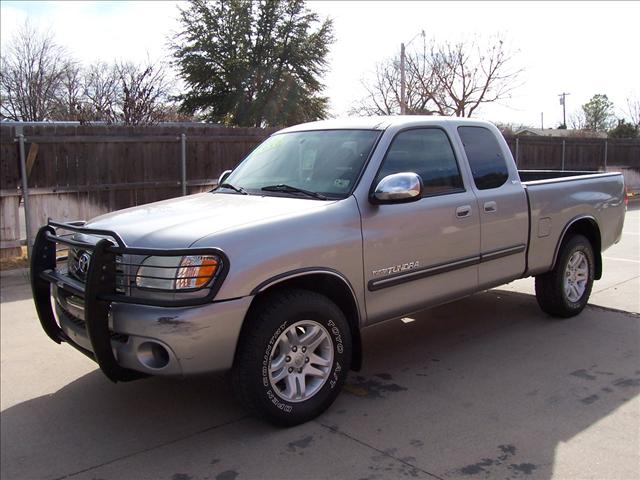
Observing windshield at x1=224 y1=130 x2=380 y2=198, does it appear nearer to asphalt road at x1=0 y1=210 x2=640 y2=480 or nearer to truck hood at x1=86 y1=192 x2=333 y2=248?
truck hood at x1=86 y1=192 x2=333 y2=248

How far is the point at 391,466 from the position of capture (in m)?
3.26

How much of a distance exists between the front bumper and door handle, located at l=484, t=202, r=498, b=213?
234cm

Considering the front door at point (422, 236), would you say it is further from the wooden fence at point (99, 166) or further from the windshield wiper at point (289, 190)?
the wooden fence at point (99, 166)

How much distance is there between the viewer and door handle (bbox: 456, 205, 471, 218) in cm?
458

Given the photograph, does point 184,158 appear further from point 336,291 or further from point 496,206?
point 336,291

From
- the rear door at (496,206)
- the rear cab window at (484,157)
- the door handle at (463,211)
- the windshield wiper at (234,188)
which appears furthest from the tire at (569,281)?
the windshield wiper at (234,188)

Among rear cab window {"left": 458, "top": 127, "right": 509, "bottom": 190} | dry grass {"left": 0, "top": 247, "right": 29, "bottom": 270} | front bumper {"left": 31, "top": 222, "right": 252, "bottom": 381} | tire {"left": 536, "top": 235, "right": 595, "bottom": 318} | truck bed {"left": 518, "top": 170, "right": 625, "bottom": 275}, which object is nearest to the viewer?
front bumper {"left": 31, "top": 222, "right": 252, "bottom": 381}

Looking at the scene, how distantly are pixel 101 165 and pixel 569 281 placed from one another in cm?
713

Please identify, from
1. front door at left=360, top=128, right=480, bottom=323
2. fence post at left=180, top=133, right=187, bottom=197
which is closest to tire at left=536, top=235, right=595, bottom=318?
front door at left=360, top=128, right=480, bottom=323

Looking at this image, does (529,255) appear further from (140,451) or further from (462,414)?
(140,451)

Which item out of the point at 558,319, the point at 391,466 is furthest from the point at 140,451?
the point at 558,319

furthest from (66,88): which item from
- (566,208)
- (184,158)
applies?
(566,208)

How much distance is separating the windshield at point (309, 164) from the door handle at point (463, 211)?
868 millimetres

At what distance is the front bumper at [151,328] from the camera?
3.20 m
